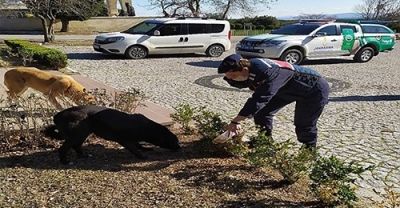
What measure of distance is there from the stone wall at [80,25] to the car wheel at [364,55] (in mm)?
25717

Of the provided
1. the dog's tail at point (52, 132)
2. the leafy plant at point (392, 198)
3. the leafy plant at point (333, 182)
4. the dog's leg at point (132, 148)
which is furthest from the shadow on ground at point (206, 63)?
the leafy plant at point (333, 182)

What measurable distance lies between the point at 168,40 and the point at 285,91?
489 inches

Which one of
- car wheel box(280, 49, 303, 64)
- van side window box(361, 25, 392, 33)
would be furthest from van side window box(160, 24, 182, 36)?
van side window box(361, 25, 392, 33)

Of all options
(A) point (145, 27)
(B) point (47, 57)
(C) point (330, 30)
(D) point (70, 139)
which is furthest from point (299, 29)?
(D) point (70, 139)

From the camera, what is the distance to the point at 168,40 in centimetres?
1630

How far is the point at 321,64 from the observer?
15477 mm

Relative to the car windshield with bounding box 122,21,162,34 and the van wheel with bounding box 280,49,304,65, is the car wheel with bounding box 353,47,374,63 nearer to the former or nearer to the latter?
the van wheel with bounding box 280,49,304,65

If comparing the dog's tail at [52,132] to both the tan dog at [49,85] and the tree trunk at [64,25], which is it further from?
the tree trunk at [64,25]

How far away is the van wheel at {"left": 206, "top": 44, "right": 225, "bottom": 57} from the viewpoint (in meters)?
17.3

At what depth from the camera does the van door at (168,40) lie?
16.1 metres

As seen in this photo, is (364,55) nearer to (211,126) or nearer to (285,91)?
(211,126)

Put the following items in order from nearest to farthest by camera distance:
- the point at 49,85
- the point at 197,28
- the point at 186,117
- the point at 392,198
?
the point at 392,198, the point at 186,117, the point at 49,85, the point at 197,28

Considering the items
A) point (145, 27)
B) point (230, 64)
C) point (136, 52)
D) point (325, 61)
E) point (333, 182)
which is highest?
point (230, 64)

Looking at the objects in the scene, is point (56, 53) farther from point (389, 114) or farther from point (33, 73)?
point (389, 114)
